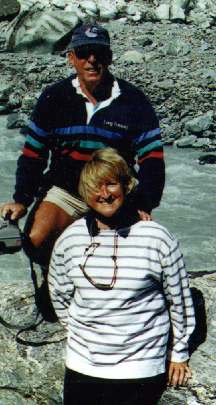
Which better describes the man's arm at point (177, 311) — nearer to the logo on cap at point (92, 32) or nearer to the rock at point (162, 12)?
the logo on cap at point (92, 32)

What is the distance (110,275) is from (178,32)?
19555 millimetres

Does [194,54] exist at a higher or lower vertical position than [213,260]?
lower

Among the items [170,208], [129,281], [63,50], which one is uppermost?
[129,281]

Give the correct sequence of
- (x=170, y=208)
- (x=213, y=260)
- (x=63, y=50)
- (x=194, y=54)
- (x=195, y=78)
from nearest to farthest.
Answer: (x=213, y=260) → (x=170, y=208) → (x=195, y=78) → (x=194, y=54) → (x=63, y=50)

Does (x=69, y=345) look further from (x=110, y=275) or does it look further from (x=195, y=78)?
(x=195, y=78)

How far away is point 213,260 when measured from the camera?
10414 millimetres

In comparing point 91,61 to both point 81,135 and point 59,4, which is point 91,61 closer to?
point 81,135

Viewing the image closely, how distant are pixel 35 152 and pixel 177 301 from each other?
1573 millimetres

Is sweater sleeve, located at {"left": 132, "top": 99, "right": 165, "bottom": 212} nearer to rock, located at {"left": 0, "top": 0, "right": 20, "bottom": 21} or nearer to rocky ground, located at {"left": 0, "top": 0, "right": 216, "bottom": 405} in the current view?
rocky ground, located at {"left": 0, "top": 0, "right": 216, "bottom": 405}

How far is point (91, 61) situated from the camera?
14.6 ft

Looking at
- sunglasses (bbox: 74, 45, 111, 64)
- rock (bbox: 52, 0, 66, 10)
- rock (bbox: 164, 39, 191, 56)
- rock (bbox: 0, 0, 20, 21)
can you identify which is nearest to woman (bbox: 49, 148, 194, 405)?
sunglasses (bbox: 74, 45, 111, 64)

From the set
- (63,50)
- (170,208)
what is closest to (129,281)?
(170,208)

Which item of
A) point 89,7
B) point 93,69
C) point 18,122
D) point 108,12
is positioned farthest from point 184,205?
point 89,7

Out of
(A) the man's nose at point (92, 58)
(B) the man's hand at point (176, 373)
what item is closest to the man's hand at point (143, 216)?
(B) the man's hand at point (176, 373)
